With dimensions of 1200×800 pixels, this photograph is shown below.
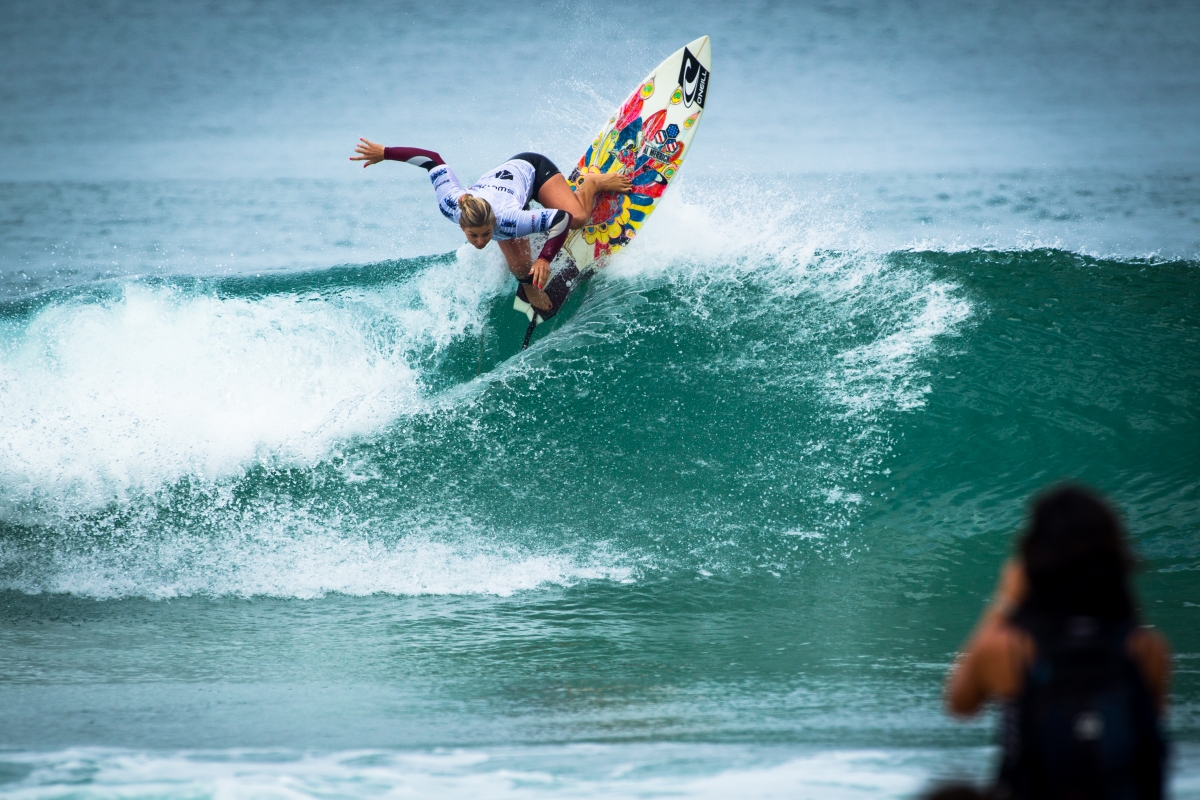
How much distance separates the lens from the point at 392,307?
6727mm

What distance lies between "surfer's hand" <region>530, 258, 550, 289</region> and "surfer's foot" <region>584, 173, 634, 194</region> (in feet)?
2.37

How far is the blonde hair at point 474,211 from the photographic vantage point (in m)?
5.21

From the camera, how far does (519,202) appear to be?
18.5 ft

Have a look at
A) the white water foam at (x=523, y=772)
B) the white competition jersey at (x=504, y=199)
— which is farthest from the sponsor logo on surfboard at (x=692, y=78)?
the white water foam at (x=523, y=772)

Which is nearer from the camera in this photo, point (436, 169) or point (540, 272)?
point (540, 272)

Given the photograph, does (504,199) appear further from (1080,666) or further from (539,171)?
(1080,666)

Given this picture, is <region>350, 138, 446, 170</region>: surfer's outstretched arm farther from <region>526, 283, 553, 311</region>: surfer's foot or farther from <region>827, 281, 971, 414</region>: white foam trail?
<region>827, 281, 971, 414</region>: white foam trail

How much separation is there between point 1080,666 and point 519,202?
4490 mm

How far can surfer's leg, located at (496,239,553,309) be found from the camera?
6008 millimetres

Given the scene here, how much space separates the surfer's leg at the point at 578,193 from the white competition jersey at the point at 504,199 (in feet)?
0.66

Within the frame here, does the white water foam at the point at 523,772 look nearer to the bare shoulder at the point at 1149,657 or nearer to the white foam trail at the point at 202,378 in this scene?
the bare shoulder at the point at 1149,657

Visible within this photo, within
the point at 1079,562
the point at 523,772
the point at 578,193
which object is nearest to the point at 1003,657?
the point at 1079,562

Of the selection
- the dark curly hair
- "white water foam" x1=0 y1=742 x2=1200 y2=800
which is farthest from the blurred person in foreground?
"white water foam" x1=0 y1=742 x2=1200 y2=800

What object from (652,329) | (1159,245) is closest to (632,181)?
(652,329)
